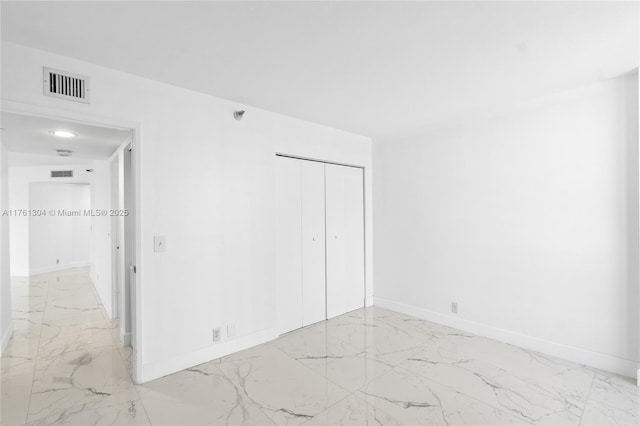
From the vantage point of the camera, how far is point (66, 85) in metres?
2.21

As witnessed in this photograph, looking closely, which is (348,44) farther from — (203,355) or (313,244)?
(203,355)

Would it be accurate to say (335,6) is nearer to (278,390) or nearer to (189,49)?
(189,49)

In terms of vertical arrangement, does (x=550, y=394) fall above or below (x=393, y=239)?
below

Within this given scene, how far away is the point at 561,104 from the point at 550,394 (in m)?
2.47

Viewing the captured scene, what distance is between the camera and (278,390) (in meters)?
2.47

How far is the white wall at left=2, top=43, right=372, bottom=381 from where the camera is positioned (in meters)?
2.38

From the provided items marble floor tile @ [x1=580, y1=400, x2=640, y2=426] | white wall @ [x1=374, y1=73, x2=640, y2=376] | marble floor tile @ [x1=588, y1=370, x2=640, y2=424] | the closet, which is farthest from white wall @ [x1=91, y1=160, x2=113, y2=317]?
marble floor tile @ [x1=588, y1=370, x2=640, y2=424]

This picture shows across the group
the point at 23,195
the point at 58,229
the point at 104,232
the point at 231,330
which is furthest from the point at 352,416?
the point at 58,229

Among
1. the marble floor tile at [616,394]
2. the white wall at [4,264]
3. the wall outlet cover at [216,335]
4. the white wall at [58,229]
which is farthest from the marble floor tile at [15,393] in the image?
the white wall at [58,229]

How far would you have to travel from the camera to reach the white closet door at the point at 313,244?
12.6ft

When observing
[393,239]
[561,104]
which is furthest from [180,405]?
[561,104]

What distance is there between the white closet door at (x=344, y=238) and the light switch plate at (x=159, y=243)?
2009 millimetres

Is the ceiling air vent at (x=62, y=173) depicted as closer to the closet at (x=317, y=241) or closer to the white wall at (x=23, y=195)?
the white wall at (x=23, y=195)

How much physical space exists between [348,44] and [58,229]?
8.61m
